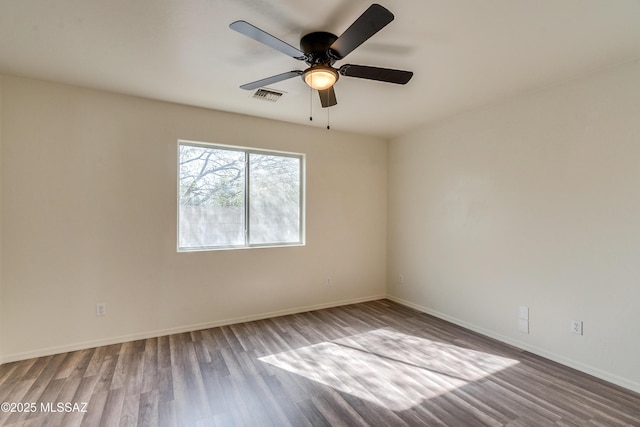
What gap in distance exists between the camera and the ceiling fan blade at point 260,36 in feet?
5.11

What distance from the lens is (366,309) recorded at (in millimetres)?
4129

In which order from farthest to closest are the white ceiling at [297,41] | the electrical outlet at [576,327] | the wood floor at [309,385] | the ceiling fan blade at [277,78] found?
1. the electrical outlet at [576,327]
2. the ceiling fan blade at [277,78]
3. the wood floor at [309,385]
4. the white ceiling at [297,41]

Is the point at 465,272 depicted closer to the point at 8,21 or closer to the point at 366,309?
the point at 366,309

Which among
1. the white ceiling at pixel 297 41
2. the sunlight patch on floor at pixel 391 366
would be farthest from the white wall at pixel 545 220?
the sunlight patch on floor at pixel 391 366

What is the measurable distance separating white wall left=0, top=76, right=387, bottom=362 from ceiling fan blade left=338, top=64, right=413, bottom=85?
197 cm

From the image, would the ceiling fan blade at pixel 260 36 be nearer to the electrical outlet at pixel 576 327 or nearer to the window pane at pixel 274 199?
the window pane at pixel 274 199

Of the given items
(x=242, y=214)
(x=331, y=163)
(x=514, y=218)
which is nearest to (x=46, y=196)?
(x=242, y=214)

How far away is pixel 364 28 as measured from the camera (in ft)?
5.18

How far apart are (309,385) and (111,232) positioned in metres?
2.41

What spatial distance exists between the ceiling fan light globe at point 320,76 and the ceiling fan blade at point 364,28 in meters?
0.13

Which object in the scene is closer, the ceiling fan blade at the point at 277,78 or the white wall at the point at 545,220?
the ceiling fan blade at the point at 277,78

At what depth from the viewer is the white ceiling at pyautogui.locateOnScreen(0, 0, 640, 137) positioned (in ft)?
5.74

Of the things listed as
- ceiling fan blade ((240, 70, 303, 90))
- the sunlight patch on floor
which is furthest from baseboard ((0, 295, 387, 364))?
ceiling fan blade ((240, 70, 303, 90))

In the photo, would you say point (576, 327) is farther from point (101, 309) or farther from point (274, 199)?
point (101, 309)
